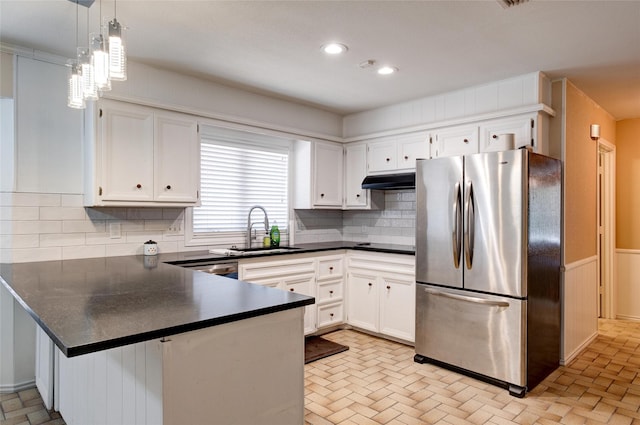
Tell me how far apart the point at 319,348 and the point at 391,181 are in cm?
178

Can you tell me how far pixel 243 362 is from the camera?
1467mm

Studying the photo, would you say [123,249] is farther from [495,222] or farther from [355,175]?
[495,222]

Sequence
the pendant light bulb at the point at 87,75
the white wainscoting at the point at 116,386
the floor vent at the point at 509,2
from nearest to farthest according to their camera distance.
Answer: the white wainscoting at the point at 116,386 → the pendant light bulb at the point at 87,75 → the floor vent at the point at 509,2

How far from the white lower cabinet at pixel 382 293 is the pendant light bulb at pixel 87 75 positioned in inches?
109

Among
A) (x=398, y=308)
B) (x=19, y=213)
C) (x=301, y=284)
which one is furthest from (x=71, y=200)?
(x=398, y=308)

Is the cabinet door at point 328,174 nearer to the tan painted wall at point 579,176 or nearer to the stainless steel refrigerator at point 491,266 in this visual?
the stainless steel refrigerator at point 491,266

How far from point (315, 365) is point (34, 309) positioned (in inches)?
90.5

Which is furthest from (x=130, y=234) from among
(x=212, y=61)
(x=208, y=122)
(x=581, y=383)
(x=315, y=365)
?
(x=581, y=383)

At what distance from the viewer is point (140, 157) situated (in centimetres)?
310

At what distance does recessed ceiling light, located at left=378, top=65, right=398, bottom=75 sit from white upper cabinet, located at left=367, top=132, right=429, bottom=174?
0.87 meters

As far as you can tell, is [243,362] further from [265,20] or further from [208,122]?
[208,122]

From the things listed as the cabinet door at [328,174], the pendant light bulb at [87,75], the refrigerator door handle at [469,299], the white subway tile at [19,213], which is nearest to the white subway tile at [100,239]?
the white subway tile at [19,213]

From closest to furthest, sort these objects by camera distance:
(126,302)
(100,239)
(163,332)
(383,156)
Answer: (163,332)
(126,302)
(100,239)
(383,156)

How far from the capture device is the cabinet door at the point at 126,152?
115 inches
